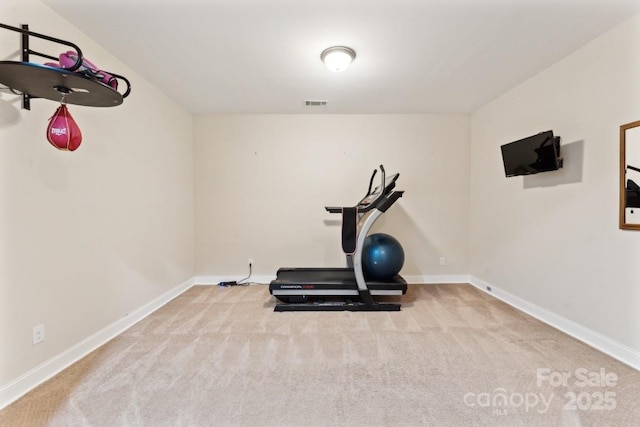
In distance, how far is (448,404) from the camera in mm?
1672

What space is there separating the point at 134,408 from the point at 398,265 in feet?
9.19

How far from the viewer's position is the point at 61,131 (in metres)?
1.75

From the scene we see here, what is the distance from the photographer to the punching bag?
1729 mm

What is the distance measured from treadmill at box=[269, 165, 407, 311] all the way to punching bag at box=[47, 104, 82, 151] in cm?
227

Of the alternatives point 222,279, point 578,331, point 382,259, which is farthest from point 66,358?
point 578,331

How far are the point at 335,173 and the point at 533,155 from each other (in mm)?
→ 2469

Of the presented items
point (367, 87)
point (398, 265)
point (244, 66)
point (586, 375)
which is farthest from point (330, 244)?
point (586, 375)

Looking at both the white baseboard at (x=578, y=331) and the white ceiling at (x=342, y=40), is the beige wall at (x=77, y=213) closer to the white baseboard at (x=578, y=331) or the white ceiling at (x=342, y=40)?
the white ceiling at (x=342, y=40)

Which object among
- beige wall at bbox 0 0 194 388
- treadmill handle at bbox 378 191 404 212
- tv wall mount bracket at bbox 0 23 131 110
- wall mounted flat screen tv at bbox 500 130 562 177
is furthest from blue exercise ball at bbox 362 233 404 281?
tv wall mount bracket at bbox 0 23 131 110

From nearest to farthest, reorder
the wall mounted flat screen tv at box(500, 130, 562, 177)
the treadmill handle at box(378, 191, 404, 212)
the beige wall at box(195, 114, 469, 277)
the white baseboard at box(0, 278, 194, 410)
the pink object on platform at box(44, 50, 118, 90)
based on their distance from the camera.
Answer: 1. the pink object on platform at box(44, 50, 118, 90)
2. the white baseboard at box(0, 278, 194, 410)
3. the wall mounted flat screen tv at box(500, 130, 562, 177)
4. the treadmill handle at box(378, 191, 404, 212)
5. the beige wall at box(195, 114, 469, 277)

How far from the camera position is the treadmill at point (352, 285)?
10.2 ft

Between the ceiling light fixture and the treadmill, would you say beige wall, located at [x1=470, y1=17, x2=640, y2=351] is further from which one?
the ceiling light fixture

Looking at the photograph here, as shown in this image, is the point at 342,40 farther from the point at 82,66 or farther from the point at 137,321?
the point at 137,321

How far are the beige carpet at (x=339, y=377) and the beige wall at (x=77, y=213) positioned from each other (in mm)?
400
